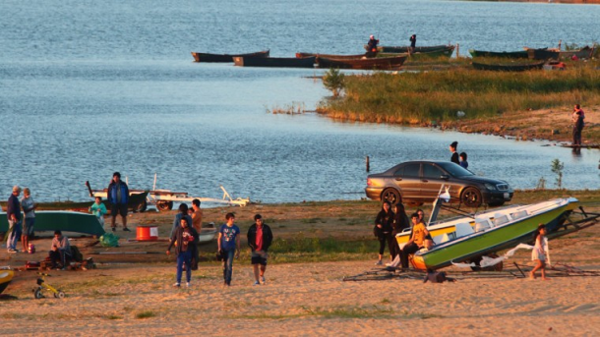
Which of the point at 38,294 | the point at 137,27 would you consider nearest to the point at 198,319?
the point at 38,294

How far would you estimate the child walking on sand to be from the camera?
72.9 ft

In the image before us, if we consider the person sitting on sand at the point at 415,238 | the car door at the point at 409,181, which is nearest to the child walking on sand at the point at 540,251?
the person sitting on sand at the point at 415,238

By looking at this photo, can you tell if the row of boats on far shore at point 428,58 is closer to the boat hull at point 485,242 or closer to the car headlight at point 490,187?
the car headlight at point 490,187

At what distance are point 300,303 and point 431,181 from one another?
11887mm

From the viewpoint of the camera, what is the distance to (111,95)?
267 ft

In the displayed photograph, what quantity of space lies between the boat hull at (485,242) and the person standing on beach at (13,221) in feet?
→ 32.1

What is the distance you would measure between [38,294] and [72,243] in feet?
20.2

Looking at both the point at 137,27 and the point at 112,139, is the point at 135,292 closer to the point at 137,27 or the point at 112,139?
the point at 112,139

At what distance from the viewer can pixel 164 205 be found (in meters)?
36.7

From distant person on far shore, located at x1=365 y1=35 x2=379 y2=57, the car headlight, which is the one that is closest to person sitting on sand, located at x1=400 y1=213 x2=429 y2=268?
the car headlight

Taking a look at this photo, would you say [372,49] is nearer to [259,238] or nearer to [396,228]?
[396,228]

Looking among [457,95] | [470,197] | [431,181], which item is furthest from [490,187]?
[457,95]

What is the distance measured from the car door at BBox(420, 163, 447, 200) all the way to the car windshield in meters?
0.19

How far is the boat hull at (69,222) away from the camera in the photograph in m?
28.8
